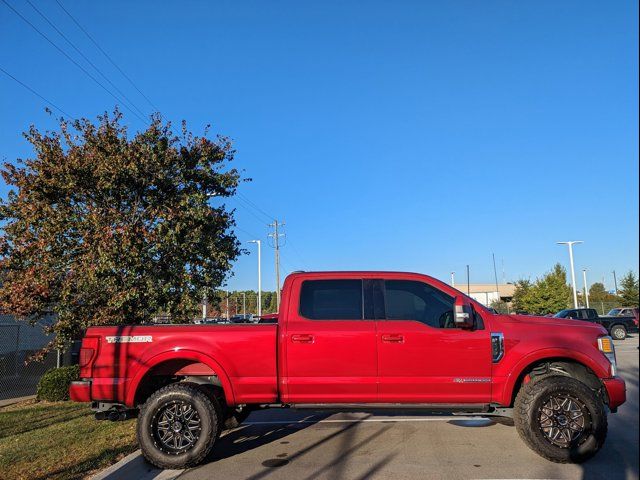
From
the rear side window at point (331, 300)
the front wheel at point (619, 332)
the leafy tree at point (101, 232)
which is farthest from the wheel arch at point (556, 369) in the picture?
the front wheel at point (619, 332)

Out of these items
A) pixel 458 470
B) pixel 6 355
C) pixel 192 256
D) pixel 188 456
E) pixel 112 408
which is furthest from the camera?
pixel 6 355

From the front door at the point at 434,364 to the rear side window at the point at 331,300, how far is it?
0.46 meters

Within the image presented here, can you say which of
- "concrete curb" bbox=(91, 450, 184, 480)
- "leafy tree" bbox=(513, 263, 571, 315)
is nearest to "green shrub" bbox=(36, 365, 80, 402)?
"concrete curb" bbox=(91, 450, 184, 480)

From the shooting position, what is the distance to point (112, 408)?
6.14 m

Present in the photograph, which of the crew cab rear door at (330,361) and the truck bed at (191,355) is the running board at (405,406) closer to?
the crew cab rear door at (330,361)

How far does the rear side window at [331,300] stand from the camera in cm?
611

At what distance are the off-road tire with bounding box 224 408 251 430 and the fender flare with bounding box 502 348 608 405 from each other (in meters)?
3.28

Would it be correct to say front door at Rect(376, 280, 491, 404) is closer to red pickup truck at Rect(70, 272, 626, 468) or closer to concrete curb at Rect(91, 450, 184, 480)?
red pickup truck at Rect(70, 272, 626, 468)

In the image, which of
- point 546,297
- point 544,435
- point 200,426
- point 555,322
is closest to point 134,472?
point 200,426

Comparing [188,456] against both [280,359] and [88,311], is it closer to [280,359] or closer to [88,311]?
[280,359]

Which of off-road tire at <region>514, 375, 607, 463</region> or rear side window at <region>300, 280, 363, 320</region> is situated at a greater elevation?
rear side window at <region>300, 280, 363, 320</region>

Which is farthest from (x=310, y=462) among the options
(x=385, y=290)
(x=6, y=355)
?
(x=6, y=355)

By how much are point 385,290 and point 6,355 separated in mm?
13720

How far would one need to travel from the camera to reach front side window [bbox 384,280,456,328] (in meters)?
6.02
